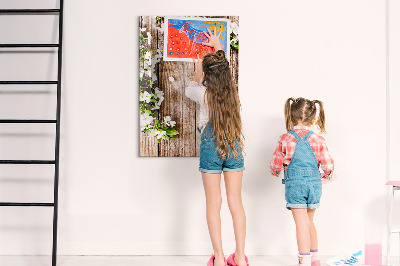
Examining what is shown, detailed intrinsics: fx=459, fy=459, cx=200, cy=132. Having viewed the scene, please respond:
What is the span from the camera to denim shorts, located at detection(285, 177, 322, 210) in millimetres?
2811

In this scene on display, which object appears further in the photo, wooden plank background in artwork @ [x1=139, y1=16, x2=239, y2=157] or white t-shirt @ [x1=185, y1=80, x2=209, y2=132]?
wooden plank background in artwork @ [x1=139, y1=16, x2=239, y2=157]

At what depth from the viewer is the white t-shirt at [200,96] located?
2920mm

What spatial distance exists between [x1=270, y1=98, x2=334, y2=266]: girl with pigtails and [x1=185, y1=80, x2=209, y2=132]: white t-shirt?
20.0 inches

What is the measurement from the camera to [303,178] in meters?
2.81

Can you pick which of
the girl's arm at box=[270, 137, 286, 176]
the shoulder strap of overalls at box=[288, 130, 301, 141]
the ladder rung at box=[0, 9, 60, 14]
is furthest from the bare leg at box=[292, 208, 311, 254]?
the ladder rung at box=[0, 9, 60, 14]

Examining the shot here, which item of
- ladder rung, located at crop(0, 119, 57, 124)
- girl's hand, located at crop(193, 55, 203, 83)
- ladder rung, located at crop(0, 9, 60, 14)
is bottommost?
ladder rung, located at crop(0, 119, 57, 124)

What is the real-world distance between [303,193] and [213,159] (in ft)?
1.93

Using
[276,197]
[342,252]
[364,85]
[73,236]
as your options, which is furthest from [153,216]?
[364,85]

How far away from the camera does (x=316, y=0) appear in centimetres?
336

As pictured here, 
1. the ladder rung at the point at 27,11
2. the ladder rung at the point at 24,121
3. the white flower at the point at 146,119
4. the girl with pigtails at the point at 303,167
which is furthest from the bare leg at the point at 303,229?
the ladder rung at the point at 27,11

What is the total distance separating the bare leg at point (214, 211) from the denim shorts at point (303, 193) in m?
0.45

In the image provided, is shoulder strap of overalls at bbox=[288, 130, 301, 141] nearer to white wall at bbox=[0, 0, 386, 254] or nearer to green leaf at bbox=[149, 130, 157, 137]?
white wall at bbox=[0, 0, 386, 254]

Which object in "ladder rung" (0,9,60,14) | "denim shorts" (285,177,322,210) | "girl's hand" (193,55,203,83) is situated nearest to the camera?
"denim shorts" (285,177,322,210)

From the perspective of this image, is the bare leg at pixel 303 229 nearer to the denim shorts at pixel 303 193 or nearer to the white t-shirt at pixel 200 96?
the denim shorts at pixel 303 193
